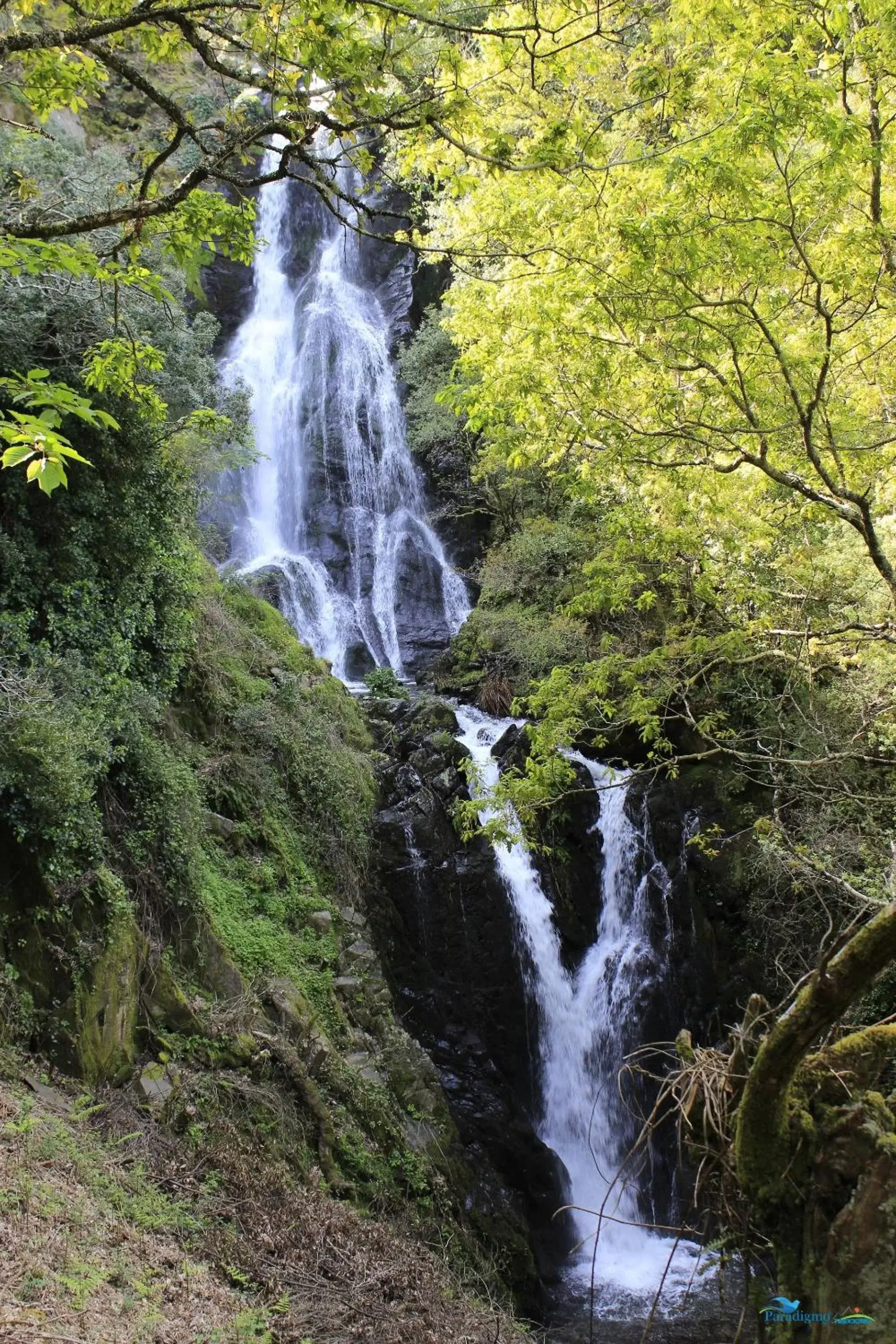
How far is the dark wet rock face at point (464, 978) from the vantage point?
8906 millimetres

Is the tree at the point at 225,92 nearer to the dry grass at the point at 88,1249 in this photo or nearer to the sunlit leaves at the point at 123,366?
the sunlit leaves at the point at 123,366

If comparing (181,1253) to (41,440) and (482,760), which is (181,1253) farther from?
(482,760)

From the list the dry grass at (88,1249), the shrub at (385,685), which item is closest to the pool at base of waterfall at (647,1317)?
the dry grass at (88,1249)

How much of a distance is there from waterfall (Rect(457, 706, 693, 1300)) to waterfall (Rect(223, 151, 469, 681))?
6.94 m

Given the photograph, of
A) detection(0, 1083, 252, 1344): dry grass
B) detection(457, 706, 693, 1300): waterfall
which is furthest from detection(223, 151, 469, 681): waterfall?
detection(0, 1083, 252, 1344): dry grass

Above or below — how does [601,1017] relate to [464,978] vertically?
below

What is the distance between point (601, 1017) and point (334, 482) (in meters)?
13.8

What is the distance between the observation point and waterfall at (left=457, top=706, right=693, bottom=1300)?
8.92m

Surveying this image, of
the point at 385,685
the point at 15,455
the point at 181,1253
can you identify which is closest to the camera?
the point at 15,455

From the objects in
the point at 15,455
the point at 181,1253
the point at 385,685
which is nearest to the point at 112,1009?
the point at 181,1253

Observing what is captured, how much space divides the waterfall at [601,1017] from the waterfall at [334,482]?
6935mm

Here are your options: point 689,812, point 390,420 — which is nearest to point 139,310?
point 689,812

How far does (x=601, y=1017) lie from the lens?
10.1m

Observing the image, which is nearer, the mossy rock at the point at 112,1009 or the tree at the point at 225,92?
the tree at the point at 225,92
